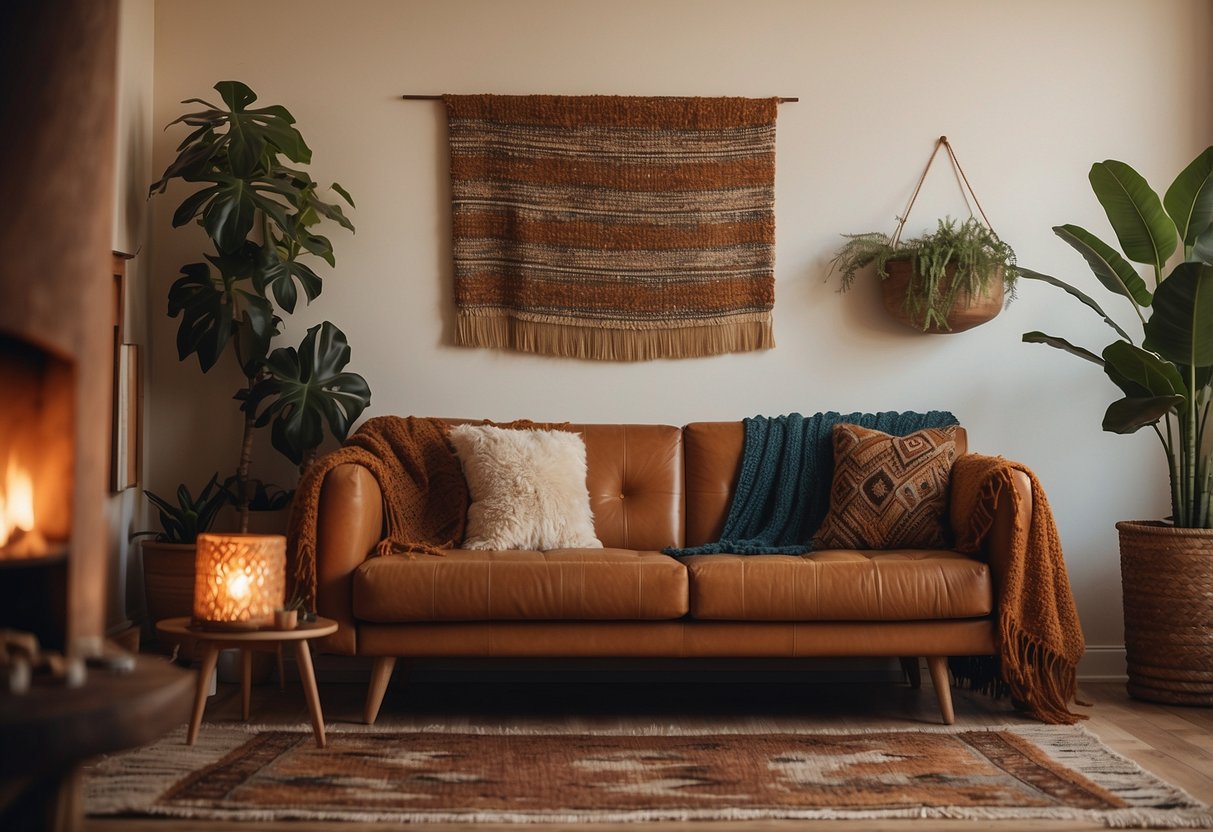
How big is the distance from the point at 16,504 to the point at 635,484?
83.0 inches

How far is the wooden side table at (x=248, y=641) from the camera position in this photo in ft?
8.73

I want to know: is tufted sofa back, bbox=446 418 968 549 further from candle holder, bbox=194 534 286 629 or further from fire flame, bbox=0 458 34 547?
fire flame, bbox=0 458 34 547

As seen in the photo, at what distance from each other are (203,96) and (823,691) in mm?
2840

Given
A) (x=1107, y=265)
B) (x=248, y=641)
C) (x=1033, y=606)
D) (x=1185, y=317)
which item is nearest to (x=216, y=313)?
(x=248, y=641)

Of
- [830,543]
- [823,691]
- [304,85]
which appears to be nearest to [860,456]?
[830,543]

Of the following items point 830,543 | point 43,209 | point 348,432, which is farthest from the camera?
point 348,432

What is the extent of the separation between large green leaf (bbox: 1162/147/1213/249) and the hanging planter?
50 centimetres

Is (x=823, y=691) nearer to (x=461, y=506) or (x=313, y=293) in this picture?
(x=461, y=506)

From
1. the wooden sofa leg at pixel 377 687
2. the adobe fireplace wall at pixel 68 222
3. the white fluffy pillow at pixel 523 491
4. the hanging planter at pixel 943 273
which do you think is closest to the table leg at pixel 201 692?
the wooden sofa leg at pixel 377 687

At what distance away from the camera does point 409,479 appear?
140 inches

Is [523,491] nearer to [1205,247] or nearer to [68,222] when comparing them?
[68,222]

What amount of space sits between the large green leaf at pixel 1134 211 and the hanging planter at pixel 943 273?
340 mm

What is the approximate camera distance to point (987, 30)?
409 cm

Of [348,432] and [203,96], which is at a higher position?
[203,96]
